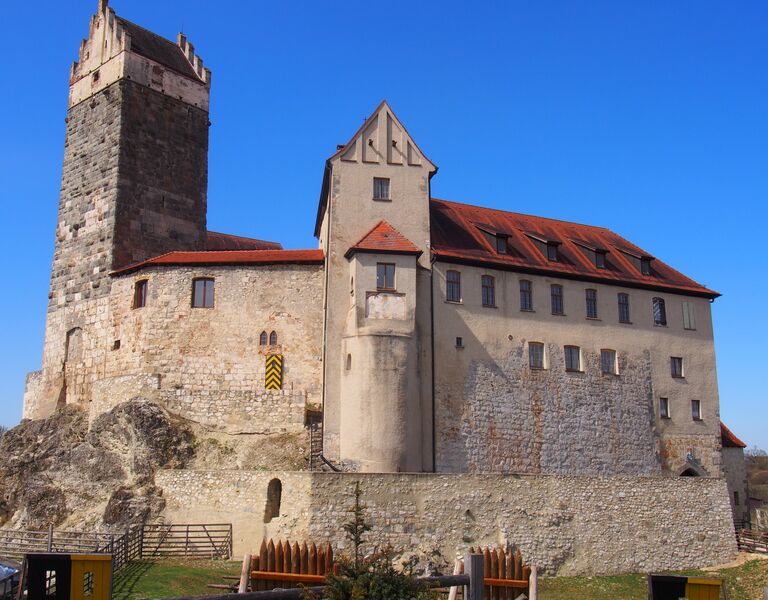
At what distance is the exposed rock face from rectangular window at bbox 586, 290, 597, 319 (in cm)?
1935

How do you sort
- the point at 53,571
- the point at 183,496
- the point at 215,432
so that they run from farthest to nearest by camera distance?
the point at 215,432
the point at 183,496
the point at 53,571

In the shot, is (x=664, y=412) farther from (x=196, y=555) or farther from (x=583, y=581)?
(x=196, y=555)

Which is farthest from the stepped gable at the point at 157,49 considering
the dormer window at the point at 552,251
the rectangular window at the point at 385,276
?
the dormer window at the point at 552,251

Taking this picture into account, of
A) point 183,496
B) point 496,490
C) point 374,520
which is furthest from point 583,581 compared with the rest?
point 183,496

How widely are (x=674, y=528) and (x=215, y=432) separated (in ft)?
63.1

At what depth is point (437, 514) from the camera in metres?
31.4

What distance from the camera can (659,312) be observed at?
143 feet

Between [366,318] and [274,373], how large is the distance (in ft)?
16.1

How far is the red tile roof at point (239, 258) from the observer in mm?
38656

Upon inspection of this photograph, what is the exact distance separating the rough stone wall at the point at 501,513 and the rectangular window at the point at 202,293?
795 cm

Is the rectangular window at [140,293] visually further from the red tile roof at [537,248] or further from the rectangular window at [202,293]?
the red tile roof at [537,248]

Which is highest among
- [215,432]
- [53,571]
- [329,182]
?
[329,182]

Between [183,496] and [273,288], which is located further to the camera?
[273,288]

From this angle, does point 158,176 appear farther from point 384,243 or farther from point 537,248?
point 537,248
